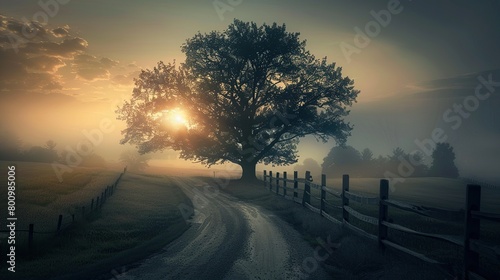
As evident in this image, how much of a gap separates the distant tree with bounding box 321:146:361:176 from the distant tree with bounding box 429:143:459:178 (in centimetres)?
2180

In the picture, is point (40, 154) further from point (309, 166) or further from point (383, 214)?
point (383, 214)

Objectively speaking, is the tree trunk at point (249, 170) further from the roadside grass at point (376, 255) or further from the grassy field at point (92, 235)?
the roadside grass at point (376, 255)

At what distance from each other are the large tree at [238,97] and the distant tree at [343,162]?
52944 millimetres

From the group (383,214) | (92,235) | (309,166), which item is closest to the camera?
(383,214)

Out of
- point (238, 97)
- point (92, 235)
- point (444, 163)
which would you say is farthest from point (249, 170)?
point (444, 163)

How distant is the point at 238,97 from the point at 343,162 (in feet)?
197

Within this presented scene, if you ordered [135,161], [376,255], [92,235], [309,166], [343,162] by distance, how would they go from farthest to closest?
[309,166] → [135,161] → [343,162] → [92,235] → [376,255]

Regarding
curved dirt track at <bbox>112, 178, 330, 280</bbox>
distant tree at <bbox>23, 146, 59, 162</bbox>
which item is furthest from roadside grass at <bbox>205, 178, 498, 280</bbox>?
distant tree at <bbox>23, 146, 59, 162</bbox>

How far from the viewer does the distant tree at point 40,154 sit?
9562 cm

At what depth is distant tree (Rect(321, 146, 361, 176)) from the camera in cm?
8478

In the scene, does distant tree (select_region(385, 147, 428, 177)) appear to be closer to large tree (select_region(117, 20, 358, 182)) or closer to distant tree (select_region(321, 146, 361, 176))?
distant tree (select_region(321, 146, 361, 176))

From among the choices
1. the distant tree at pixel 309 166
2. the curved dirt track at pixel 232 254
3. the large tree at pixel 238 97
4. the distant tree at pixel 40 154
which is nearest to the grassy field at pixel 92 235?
the curved dirt track at pixel 232 254

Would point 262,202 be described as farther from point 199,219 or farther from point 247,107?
point 247,107

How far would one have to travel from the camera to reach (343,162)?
85.6 metres
